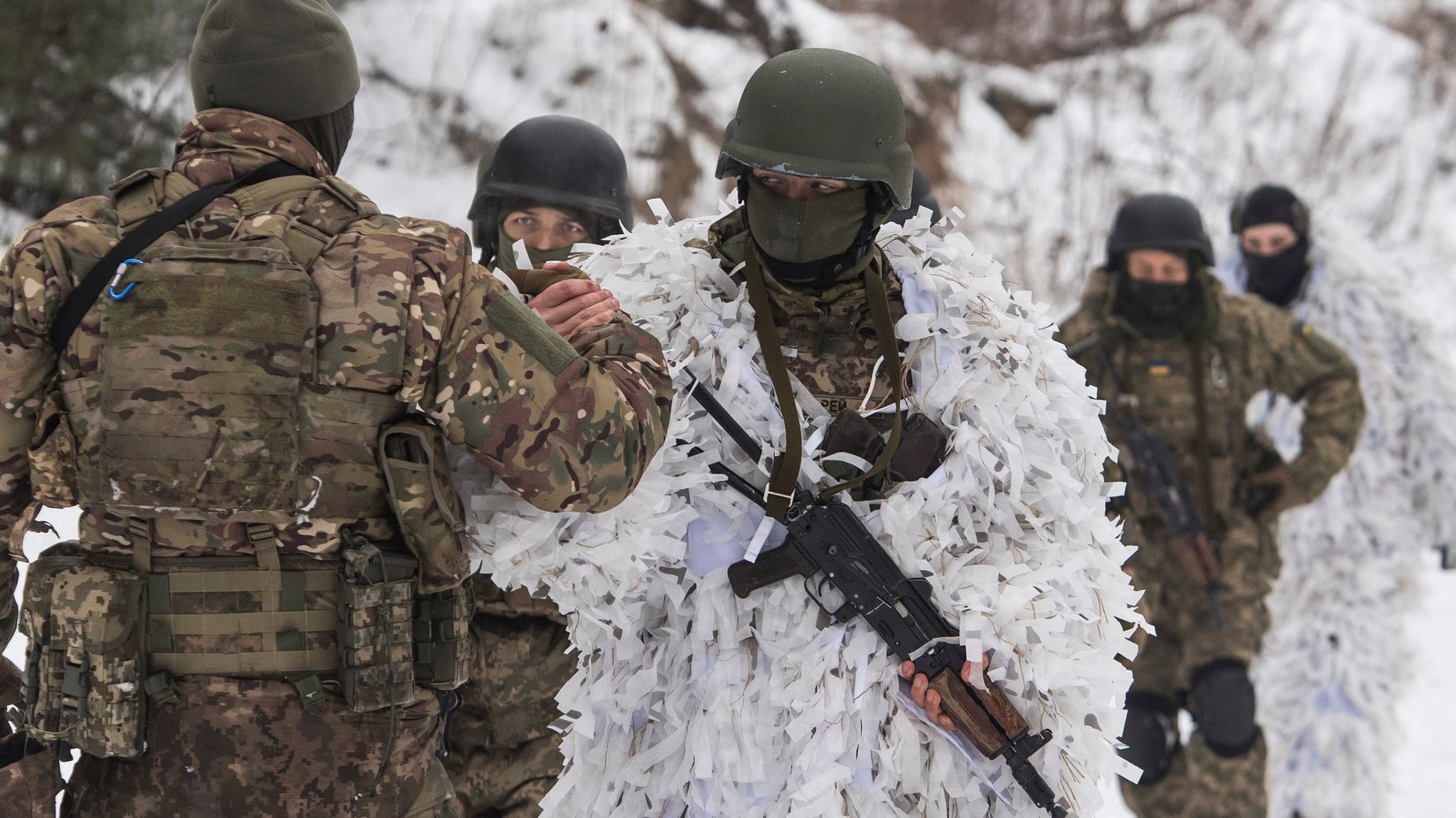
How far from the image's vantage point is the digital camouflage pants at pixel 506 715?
115 inches

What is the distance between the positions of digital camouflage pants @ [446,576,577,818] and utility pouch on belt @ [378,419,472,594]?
0.86 m

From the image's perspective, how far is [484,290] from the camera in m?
2.02

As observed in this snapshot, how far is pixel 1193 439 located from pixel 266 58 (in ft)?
11.5

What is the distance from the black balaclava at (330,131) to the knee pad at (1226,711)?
11.3ft

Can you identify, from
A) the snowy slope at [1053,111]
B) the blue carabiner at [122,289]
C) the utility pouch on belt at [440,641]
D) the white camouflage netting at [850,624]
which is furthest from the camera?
the snowy slope at [1053,111]

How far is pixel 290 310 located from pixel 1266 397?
15.7ft

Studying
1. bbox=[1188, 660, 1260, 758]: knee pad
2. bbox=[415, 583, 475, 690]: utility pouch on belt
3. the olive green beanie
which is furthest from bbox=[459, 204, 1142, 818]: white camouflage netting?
bbox=[1188, 660, 1260, 758]: knee pad

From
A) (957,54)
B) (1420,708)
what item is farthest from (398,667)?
(957,54)

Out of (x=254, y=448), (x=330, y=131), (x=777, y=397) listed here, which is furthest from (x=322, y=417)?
(x=777, y=397)

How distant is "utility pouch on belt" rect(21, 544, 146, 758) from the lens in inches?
74.9

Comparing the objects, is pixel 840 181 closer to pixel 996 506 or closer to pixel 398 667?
pixel 996 506

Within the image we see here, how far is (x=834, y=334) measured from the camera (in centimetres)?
267

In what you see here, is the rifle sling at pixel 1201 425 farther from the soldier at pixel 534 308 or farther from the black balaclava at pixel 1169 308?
the soldier at pixel 534 308

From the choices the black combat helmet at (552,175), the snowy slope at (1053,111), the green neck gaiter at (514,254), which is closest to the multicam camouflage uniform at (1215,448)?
the snowy slope at (1053,111)
